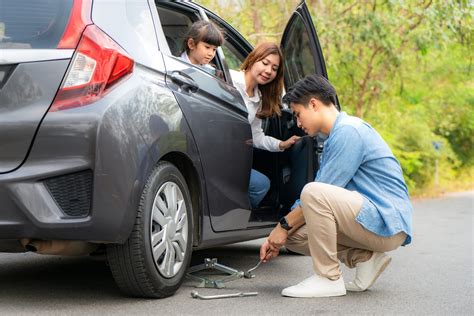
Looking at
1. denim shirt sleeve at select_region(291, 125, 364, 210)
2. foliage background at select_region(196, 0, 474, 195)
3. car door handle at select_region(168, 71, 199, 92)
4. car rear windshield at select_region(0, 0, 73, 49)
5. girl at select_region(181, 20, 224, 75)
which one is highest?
car rear windshield at select_region(0, 0, 73, 49)

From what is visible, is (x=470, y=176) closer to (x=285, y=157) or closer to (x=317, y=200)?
(x=285, y=157)

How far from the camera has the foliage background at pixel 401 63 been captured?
15.6m

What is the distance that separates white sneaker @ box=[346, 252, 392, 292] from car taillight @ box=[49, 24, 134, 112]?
184 centimetres

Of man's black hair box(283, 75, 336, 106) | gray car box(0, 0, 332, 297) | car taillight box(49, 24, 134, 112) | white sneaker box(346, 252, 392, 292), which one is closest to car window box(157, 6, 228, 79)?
gray car box(0, 0, 332, 297)

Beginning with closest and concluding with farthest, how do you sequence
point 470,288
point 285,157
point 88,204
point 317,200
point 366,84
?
point 88,204
point 317,200
point 470,288
point 285,157
point 366,84

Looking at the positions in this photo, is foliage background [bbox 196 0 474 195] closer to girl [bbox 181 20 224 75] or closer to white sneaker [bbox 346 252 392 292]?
girl [bbox 181 20 224 75]

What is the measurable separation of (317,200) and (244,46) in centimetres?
213

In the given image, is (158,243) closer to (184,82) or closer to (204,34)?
(184,82)

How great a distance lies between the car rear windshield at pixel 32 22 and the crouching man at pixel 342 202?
147 cm

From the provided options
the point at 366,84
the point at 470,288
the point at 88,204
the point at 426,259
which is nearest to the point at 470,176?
the point at 366,84

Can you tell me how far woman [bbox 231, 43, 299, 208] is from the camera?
6824 mm

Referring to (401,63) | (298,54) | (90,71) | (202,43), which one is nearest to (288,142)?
(298,54)

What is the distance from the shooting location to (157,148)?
5133 mm

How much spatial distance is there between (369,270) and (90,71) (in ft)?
6.64
